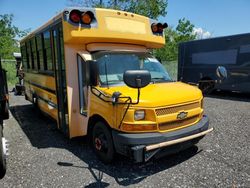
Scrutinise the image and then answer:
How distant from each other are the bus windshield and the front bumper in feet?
3.46

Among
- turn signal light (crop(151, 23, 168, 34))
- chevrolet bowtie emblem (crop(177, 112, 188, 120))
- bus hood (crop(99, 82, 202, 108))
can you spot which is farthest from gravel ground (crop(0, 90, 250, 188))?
turn signal light (crop(151, 23, 168, 34))

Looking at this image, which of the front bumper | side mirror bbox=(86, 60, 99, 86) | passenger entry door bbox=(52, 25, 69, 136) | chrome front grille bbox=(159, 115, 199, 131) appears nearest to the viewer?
the front bumper

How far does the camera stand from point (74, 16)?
172 inches

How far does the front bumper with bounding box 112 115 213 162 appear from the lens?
355 cm

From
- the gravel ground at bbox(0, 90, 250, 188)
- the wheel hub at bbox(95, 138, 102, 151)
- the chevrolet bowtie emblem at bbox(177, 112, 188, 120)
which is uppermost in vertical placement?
the chevrolet bowtie emblem at bbox(177, 112, 188, 120)

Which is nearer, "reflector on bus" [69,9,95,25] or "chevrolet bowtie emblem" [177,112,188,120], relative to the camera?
"chevrolet bowtie emblem" [177,112,188,120]

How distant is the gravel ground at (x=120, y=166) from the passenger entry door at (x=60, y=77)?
60cm

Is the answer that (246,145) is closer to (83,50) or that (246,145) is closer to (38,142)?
(83,50)

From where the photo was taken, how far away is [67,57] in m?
4.67

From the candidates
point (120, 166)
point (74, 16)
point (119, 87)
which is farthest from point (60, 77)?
point (120, 166)

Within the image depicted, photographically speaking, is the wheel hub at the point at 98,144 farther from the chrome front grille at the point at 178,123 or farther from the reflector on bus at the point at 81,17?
the reflector on bus at the point at 81,17

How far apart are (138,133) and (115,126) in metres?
0.40

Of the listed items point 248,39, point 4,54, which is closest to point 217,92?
point 248,39

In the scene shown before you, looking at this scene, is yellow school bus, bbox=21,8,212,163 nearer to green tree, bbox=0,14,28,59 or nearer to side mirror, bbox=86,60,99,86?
side mirror, bbox=86,60,99,86
